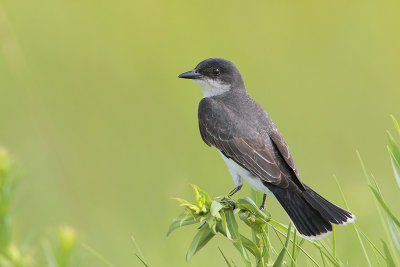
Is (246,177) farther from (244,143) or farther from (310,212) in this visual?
(310,212)

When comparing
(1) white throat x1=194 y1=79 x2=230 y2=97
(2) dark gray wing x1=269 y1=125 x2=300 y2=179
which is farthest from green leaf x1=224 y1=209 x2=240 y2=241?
(1) white throat x1=194 y1=79 x2=230 y2=97

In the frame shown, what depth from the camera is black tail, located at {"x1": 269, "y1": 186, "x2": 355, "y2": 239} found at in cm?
332

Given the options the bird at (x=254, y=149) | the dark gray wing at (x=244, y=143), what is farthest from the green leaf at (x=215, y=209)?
the dark gray wing at (x=244, y=143)

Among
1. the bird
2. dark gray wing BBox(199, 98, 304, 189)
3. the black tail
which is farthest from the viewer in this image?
dark gray wing BBox(199, 98, 304, 189)

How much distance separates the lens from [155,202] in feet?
17.4

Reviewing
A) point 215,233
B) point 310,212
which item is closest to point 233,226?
point 215,233

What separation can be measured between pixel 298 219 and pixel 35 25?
22.0 ft

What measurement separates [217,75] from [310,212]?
7.17 feet

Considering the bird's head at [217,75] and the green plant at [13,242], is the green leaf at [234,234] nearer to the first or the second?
the green plant at [13,242]

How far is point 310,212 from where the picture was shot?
3.60 m

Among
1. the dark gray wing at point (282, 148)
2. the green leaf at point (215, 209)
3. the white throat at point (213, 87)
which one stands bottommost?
the dark gray wing at point (282, 148)

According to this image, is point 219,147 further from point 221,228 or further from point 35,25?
point 35,25

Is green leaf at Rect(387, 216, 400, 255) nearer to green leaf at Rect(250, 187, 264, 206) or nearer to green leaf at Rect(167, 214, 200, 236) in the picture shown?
green leaf at Rect(167, 214, 200, 236)

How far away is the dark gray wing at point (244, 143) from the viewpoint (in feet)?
13.1
